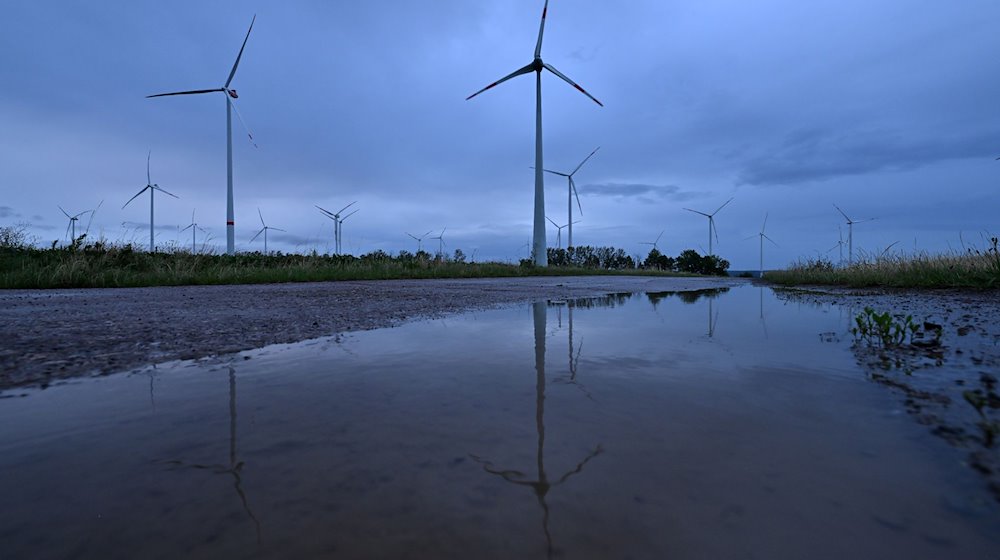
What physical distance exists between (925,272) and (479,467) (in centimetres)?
1127

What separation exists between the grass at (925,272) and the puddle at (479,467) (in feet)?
26.9

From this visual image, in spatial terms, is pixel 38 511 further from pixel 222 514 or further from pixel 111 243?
pixel 111 243

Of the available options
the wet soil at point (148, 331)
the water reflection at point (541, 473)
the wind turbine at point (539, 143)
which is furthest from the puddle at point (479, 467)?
the wind turbine at point (539, 143)

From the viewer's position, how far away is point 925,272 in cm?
885

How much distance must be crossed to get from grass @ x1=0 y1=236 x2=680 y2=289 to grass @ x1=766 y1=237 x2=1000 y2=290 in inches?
438

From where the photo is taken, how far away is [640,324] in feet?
12.4

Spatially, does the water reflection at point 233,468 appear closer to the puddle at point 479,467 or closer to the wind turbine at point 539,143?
the puddle at point 479,467

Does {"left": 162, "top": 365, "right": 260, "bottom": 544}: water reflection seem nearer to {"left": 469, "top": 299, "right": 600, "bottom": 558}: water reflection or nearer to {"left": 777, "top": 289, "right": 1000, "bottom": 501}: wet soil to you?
{"left": 469, "top": 299, "right": 600, "bottom": 558}: water reflection

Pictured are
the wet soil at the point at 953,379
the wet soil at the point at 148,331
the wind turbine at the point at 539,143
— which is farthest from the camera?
the wind turbine at the point at 539,143

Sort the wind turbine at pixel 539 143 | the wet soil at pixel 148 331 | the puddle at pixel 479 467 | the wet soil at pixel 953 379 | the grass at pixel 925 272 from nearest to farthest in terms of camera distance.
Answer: the puddle at pixel 479 467, the wet soil at pixel 953 379, the wet soil at pixel 148 331, the grass at pixel 925 272, the wind turbine at pixel 539 143

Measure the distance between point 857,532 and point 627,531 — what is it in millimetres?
418

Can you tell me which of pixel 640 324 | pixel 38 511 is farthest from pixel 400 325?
pixel 38 511

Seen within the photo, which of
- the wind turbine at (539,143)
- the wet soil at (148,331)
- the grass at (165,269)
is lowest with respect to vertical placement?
the wet soil at (148,331)

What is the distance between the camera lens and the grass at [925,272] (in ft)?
24.5
